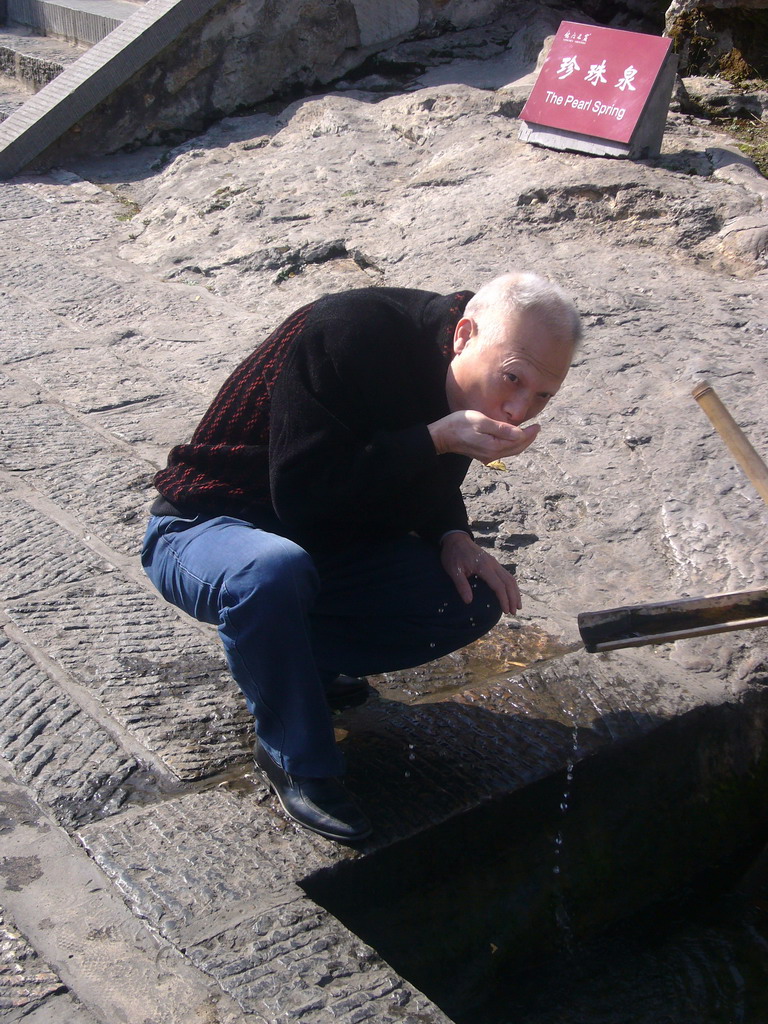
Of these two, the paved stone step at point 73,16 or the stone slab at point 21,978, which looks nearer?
the stone slab at point 21,978

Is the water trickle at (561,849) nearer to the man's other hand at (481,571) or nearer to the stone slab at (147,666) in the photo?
the man's other hand at (481,571)

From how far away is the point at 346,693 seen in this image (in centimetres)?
240

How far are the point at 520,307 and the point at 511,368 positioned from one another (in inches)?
4.6

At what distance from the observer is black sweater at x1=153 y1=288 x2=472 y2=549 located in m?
1.97

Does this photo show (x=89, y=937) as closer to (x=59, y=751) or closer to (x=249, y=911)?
(x=249, y=911)

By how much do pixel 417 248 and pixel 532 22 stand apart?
265 cm

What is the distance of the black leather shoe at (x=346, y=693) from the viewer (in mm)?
2383

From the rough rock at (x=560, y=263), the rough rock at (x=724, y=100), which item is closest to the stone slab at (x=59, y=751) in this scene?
the rough rock at (x=560, y=263)

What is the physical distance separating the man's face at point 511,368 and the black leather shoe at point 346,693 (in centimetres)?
73

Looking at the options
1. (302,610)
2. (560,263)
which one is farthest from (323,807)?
(560,263)

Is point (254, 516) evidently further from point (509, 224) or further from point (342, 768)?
point (509, 224)

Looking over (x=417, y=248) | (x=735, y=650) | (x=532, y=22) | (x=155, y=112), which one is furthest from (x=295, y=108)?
(x=735, y=650)

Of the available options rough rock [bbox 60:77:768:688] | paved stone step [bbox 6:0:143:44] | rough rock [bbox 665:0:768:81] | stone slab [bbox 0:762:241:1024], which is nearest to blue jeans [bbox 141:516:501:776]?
stone slab [bbox 0:762:241:1024]

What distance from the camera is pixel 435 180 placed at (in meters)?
5.16
